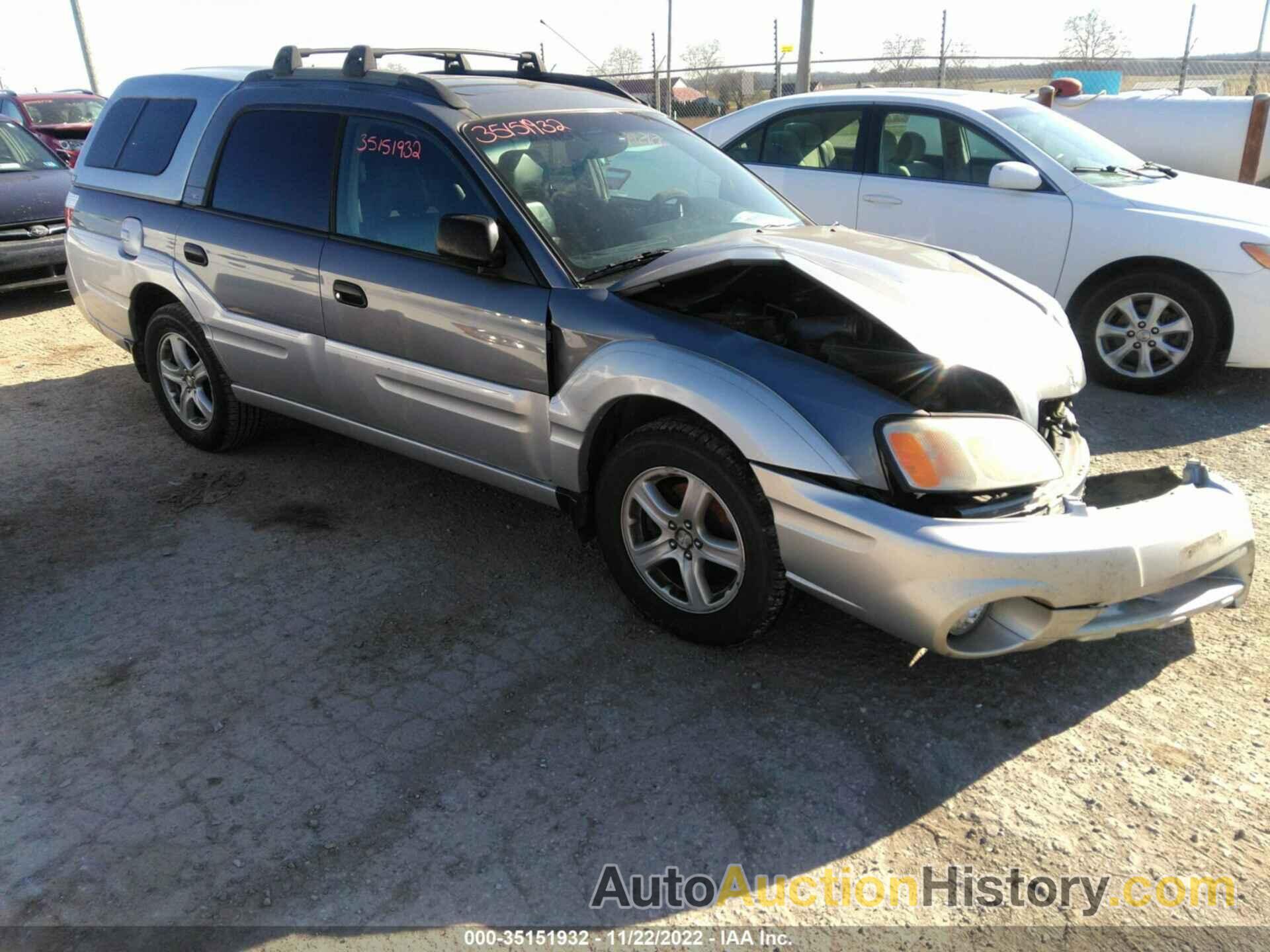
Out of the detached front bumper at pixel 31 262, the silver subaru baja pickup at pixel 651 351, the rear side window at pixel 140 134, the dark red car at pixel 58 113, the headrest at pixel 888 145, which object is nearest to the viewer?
the silver subaru baja pickup at pixel 651 351

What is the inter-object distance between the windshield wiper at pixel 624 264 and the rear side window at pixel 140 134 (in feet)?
8.52

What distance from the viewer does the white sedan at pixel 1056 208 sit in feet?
18.4

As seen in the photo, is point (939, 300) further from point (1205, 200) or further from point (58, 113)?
point (58, 113)

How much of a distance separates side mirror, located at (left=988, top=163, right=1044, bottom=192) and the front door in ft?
0.64

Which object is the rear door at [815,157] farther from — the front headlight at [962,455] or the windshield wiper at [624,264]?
the front headlight at [962,455]

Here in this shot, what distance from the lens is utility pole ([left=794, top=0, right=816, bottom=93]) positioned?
11844 millimetres

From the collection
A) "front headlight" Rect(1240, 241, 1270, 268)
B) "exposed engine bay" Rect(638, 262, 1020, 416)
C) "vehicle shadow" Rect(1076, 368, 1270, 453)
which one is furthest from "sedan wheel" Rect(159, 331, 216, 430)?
"front headlight" Rect(1240, 241, 1270, 268)

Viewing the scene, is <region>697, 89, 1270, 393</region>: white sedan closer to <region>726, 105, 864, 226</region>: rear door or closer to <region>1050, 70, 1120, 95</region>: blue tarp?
<region>726, 105, 864, 226</region>: rear door

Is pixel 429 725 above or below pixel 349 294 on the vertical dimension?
below

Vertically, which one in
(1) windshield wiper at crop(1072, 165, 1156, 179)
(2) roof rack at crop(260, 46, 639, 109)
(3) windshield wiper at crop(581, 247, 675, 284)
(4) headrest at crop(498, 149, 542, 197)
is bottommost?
(1) windshield wiper at crop(1072, 165, 1156, 179)

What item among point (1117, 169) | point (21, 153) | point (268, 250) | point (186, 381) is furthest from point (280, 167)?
point (21, 153)

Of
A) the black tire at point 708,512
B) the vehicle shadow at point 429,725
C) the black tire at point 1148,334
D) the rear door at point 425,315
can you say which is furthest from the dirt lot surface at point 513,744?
the black tire at point 1148,334

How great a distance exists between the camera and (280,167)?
432 cm

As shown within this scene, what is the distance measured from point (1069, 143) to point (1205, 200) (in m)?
0.94
